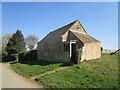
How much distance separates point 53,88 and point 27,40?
46661 mm

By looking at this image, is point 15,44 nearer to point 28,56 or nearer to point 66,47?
point 28,56

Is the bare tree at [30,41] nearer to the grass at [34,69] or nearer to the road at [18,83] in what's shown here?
the grass at [34,69]

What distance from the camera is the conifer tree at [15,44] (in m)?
31.4

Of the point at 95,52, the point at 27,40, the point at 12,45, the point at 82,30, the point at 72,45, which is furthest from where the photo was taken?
the point at 27,40

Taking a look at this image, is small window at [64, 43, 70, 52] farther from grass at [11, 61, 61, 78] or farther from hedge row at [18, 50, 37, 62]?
hedge row at [18, 50, 37, 62]

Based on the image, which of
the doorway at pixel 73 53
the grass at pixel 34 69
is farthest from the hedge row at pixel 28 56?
the doorway at pixel 73 53

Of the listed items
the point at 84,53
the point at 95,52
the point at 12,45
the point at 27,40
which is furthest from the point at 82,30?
the point at 27,40

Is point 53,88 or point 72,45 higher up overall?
point 72,45

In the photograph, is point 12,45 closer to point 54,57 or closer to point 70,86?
point 54,57

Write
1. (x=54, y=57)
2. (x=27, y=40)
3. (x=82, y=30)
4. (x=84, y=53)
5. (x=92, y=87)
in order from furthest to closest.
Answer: (x=27, y=40)
(x=82, y=30)
(x=54, y=57)
(x=84, y=53)
(x=92, y=87)

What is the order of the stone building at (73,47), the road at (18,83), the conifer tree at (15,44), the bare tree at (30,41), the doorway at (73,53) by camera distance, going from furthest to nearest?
the bare tree at (30,41)
the conifer tree at (15,44)
the doorway at (73,53)
the stone building at (73,47)
the road at (18,83)

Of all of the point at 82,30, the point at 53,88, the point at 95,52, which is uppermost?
the point at 82,30

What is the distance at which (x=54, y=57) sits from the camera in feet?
58.1

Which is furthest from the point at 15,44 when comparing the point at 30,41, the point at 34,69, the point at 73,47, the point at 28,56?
the point at 73,47
